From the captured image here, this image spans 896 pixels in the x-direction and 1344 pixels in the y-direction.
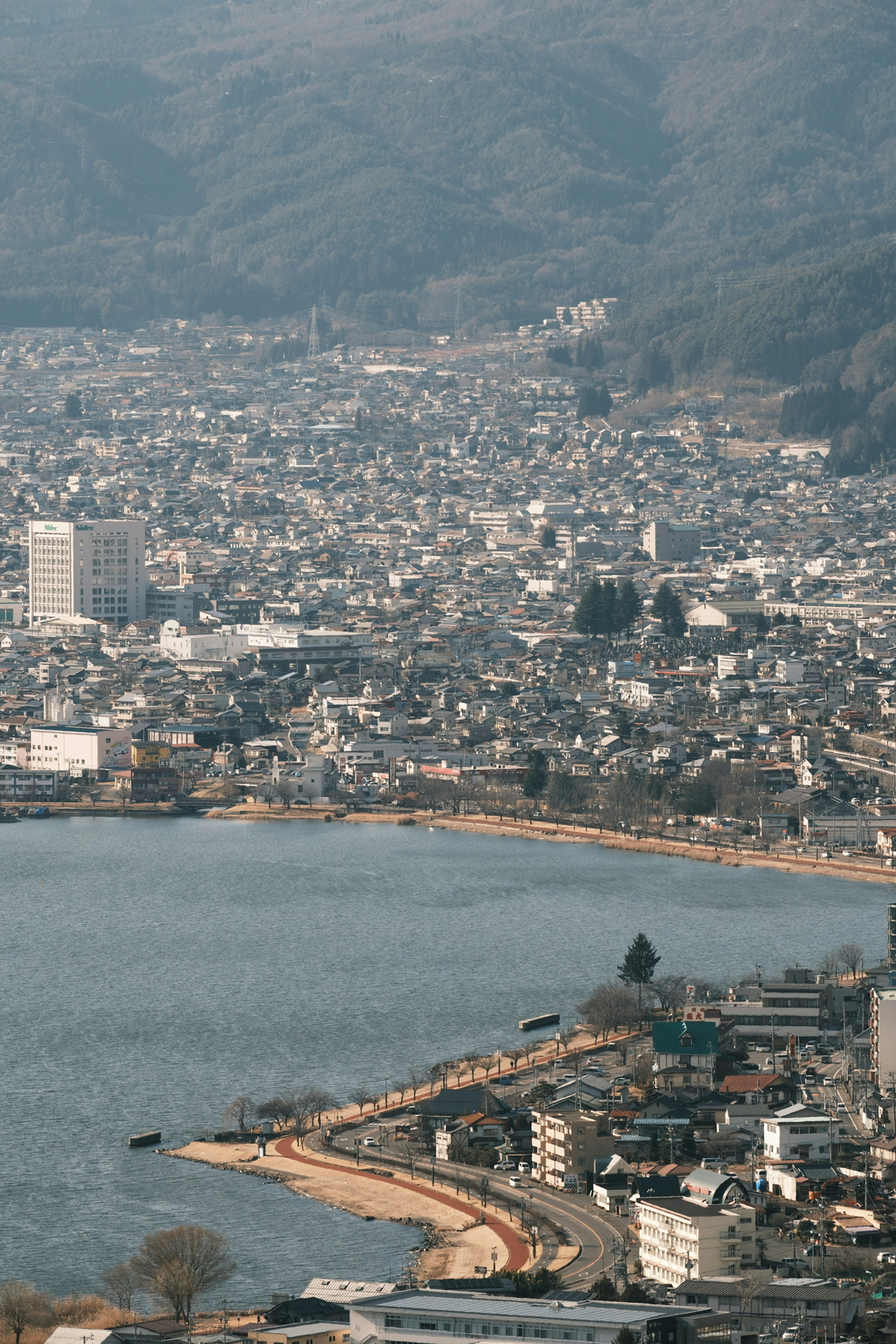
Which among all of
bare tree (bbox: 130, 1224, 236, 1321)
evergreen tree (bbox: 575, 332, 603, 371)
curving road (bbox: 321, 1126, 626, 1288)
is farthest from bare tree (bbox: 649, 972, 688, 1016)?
evergreen tree (bbox: 575, 332, 603, 371)

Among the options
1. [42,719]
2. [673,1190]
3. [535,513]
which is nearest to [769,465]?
[535,513]

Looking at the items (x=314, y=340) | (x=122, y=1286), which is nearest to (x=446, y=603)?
(x=122, y=1286)

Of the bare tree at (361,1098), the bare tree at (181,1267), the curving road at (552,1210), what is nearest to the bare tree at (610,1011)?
the bare tree at (361,1098)

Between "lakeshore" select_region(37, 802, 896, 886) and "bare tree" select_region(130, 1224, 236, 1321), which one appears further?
"lakeshore" select_region(37, 802, 896, 886)

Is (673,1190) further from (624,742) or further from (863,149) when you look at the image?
(863,149)

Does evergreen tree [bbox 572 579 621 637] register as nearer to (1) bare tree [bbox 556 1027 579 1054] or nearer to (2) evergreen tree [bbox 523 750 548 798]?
(2) evergreen tree [bbox 523 750 548 798]

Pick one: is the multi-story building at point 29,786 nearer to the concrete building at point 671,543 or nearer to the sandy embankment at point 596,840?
the sandy embankment at point 596,840
